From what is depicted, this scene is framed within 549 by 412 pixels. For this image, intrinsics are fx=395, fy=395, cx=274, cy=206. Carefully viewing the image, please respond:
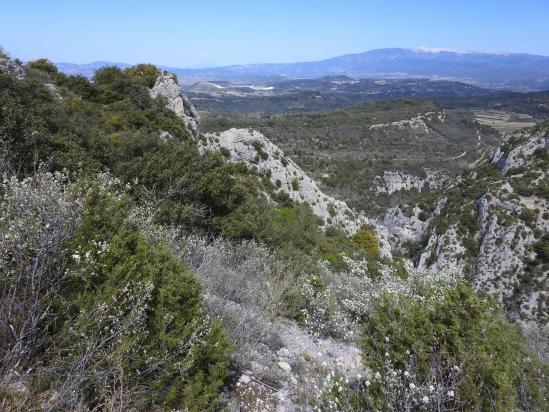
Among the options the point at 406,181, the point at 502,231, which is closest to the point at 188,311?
the point at 502,231

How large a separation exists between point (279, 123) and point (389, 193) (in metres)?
49.2

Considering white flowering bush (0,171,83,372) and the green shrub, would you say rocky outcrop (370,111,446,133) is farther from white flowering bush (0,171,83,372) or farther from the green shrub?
white flowering bush (0,171,83,372)

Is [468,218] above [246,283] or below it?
below

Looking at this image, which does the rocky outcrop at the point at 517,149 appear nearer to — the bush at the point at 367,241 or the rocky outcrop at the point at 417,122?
the bush at the point at 367,241

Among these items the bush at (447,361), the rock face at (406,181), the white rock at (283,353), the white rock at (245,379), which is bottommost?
the rock face at (406,181)

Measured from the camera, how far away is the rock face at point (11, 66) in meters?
16.7

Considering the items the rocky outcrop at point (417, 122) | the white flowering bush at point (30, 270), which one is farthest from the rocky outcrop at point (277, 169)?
the rocky outcrop at point (417, 122)

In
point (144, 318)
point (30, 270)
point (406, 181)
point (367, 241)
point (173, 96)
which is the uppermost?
point (173, 96)

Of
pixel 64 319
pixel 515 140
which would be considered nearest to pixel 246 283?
pixel 64 319

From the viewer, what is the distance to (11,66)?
57.0ft

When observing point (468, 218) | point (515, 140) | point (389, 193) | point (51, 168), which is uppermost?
point (51, 168)

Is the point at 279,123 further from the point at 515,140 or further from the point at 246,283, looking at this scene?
the point at 246,283

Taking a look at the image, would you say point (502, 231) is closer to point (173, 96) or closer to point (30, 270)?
point (173, 96)

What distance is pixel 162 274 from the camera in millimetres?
4699
